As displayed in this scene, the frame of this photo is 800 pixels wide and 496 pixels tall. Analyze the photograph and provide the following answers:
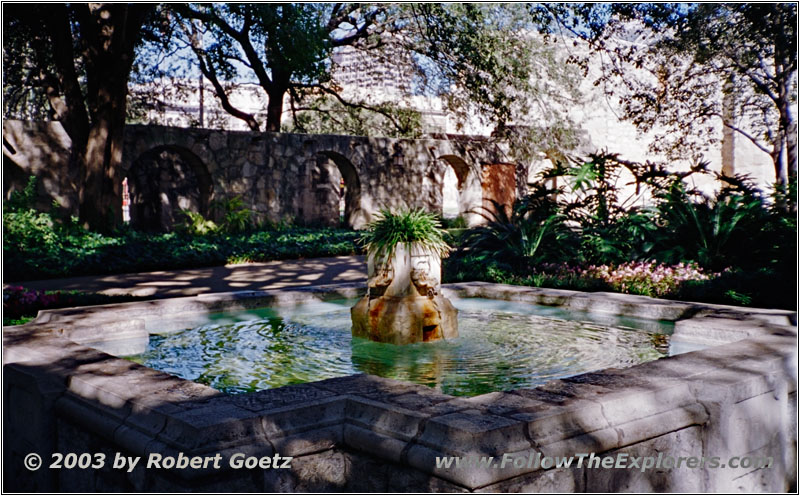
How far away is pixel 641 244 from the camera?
8.82 metres

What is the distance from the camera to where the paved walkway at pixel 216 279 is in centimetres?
842

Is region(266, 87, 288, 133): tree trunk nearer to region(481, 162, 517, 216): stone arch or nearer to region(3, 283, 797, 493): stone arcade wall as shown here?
region(481, 162, 517, 216): stone arch

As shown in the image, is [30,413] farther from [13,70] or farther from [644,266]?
[13,70]

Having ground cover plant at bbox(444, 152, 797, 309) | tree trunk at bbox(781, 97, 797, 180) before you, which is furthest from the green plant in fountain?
tree trunk at bbox(781, 97, 797, 180)

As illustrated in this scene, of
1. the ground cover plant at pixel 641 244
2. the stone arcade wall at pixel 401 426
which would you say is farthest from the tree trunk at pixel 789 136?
the stone arcade wall at pixel 401 426

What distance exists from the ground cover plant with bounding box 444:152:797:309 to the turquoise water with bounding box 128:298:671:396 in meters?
1.59

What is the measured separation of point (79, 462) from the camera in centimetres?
313

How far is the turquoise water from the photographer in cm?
418

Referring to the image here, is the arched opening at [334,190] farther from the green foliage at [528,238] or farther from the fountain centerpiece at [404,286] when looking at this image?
the fountain centerpiece at [404,286]

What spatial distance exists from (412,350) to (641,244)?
4773 mm

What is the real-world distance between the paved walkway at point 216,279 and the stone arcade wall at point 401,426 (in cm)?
416

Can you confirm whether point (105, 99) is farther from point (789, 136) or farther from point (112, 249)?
point (789, 136)

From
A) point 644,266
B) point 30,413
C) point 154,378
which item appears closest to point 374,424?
point 154,378

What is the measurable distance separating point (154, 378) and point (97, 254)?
7623 mm
